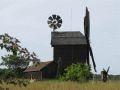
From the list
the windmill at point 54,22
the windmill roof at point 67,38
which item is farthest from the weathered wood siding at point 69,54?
the windmill at point 54,22

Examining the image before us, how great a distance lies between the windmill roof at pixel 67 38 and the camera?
62.3 m

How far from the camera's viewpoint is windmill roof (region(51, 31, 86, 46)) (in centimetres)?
6234

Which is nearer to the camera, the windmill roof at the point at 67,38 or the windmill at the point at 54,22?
the windmill roof at the point at 67,38

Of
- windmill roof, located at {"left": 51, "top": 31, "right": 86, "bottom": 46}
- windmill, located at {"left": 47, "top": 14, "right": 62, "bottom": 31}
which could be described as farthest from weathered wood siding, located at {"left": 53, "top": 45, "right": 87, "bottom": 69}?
windmill, located at {"left": 47, "top": 14, "right": 62, "bottom": 31}

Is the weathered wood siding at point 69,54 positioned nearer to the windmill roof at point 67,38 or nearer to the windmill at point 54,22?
the windmill roof at point 67,38

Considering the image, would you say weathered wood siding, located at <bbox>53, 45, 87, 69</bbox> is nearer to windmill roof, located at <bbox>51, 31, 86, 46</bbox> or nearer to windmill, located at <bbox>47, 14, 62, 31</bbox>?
windmill roof, located at <bbox>51, 31, 86, 46</bbox>

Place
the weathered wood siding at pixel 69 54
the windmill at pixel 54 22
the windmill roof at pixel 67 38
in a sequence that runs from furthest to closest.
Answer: the windmill at pixel 54 22 < the windmill roof at pixel 67 38 < the weathered wood siding at pixel 69 54

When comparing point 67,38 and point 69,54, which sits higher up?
point 67,38

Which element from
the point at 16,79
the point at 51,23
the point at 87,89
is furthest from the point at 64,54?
the point at 16,79

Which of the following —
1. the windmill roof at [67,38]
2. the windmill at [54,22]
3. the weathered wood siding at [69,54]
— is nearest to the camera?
the weathered wood siding at [69,54]

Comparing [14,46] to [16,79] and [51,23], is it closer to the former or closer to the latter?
[16,79]

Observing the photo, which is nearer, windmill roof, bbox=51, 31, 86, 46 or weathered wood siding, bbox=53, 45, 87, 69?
weathered wood siding, bbox=53, 45, 87, 69

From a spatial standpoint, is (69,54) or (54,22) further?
(54,22)

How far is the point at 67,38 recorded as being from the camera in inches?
2522
